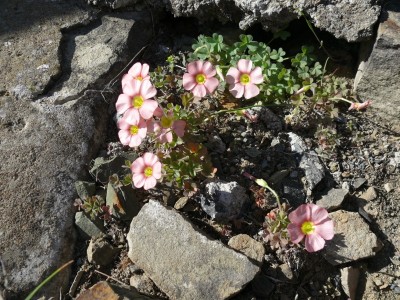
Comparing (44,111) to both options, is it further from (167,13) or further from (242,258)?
(242,258)

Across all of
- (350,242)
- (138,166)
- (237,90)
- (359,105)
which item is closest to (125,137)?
(138,166)

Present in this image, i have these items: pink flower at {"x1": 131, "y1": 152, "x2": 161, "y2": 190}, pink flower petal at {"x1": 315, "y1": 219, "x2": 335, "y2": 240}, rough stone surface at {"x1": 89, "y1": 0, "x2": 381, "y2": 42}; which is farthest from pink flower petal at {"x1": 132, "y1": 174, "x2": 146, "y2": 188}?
rough stone surface at {"x1": 89, "y1": 0, "x2": 381, "y2": 42}

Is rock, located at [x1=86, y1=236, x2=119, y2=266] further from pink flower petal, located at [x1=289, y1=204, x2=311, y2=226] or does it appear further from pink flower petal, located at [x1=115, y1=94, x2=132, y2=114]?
pink flower petal, located at [x1=289, y1=204, x2=311, y2=226]

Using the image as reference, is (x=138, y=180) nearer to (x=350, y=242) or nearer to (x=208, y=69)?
(x=208, y=69)

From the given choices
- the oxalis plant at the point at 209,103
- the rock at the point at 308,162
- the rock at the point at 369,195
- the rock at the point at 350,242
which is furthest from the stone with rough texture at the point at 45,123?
the rock at the point at 369,195

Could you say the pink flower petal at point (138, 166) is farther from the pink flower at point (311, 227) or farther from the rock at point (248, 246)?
the pink flower at point (311, 227)
